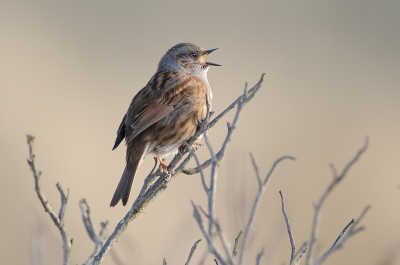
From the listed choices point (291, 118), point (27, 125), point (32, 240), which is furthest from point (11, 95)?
point (32, 240)

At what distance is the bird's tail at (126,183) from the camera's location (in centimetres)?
545

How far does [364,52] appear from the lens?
17.5m

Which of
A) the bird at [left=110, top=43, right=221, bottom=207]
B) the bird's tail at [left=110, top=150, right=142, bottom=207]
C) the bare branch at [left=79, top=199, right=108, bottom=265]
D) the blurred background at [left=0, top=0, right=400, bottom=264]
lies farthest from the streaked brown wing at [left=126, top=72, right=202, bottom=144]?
the blurred background at [left=0, top=0, right=400, bottom=264]

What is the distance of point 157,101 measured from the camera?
6.04m

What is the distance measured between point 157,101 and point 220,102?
8.09 metres

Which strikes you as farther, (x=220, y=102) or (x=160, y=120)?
(x=220, y=102)

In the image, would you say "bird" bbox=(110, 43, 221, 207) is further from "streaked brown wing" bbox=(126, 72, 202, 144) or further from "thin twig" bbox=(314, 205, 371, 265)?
"thin twig" bbox=(314, 205, 371, 265)

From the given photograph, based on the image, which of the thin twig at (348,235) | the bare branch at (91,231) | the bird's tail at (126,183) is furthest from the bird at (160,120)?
the thin twig at (348,235)

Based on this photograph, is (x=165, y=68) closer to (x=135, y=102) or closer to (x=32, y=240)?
(x=135, y=102)

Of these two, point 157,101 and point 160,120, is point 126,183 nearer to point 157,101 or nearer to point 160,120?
point 160,120

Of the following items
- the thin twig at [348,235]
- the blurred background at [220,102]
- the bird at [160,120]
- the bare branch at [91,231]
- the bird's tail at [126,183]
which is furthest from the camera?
the blurred background at [220,102]

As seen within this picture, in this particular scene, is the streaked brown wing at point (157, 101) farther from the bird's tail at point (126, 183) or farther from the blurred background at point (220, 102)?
the blurred background at point (220, 102)

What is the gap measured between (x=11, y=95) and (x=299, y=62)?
7.63 meters

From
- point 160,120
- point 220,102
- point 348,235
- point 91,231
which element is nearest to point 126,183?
point 160,120
